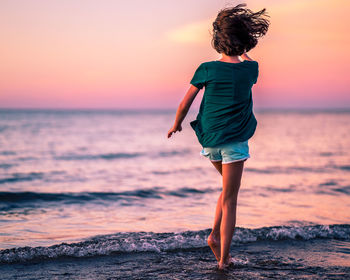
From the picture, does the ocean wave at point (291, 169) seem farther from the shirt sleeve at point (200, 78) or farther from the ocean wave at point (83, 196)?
the shirt sleeve at point (200, 78)

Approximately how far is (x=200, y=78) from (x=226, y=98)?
26 centimetres

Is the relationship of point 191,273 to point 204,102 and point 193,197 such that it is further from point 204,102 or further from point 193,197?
point 193,197

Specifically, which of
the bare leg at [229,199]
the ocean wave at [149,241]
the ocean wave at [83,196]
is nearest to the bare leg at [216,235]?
the bare leg at [229,199]

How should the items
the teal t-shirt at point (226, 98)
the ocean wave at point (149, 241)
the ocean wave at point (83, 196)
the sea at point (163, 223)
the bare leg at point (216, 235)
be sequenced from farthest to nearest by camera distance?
the ocean wave at point (83, 196)
the ocean wave at point (149, 241)
the sea at point (163, 223)
the bare leg at point (216, 235)
the teal t-shirt at point (226, 98)

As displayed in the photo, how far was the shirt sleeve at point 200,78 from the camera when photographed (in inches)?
121

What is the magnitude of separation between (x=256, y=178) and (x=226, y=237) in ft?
26.5

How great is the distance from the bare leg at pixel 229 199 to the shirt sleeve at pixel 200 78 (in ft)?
2.30

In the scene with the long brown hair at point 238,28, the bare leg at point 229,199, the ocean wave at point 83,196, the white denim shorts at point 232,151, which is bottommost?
the ocean wave at point 83,196

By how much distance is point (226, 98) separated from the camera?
311 cm

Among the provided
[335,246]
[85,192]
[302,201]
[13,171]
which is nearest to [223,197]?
[335,246]

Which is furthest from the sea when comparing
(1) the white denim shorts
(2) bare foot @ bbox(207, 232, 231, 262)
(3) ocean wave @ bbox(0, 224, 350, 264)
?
(1) the white denim shorts

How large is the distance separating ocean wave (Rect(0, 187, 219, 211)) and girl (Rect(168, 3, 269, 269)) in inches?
205

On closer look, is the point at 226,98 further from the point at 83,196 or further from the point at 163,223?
the point at 83,196

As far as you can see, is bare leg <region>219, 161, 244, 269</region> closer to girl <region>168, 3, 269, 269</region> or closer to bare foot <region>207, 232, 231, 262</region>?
girl <region>168, 3, 269, 269</region>
